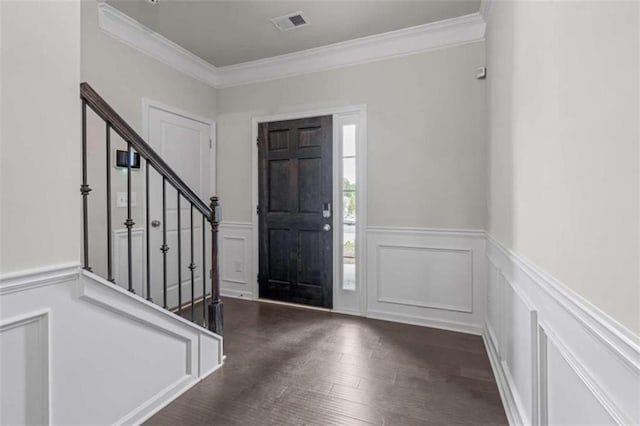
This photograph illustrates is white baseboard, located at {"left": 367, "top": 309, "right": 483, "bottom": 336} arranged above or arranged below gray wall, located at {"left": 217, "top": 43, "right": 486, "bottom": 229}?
below

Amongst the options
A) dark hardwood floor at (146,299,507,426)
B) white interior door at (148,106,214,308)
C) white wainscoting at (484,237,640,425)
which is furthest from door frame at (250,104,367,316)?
white wainscoting at (484,237,640,425)

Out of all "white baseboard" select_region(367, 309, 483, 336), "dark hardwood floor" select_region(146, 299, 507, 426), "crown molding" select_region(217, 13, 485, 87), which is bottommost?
"dark hardwood floor" select_region(146, 299, 507, 426)

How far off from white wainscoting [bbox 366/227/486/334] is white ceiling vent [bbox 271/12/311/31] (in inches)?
→ 78.9

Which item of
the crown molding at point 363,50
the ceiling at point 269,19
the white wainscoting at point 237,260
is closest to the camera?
the ceiling at point 269,19

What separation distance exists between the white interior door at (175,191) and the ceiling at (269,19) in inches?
31.5

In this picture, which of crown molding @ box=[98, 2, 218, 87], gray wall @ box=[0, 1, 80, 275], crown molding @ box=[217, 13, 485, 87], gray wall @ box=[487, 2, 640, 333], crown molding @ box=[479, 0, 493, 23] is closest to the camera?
gray wall @ box=[487, 2, 640, 333]

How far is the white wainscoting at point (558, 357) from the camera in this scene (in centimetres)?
70

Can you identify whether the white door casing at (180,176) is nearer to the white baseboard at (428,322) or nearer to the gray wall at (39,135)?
the gray wall at (39,135)

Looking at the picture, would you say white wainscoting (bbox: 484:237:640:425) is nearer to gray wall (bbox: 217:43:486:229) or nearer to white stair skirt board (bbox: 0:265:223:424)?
gray wall (bbox: 217:43:486:229)

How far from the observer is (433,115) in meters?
2.96

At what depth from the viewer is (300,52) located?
3391 millimetres

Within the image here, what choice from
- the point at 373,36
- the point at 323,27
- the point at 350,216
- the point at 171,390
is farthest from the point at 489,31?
the point at 171,390

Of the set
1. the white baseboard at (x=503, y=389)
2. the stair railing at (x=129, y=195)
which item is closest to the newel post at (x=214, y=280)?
the stair railing at (x=129, y=195)

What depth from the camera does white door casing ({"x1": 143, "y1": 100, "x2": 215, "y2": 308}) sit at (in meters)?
3.14
